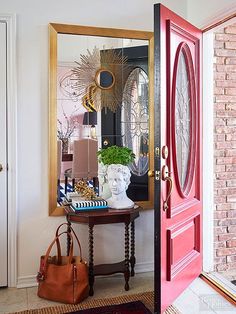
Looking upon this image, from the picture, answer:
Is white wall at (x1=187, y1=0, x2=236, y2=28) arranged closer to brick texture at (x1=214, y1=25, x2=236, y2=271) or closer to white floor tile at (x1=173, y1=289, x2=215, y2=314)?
brick texture at (x1=214, y1=25, x2=236, y2=271)

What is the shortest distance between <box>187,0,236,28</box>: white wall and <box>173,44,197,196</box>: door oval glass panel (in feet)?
1.09

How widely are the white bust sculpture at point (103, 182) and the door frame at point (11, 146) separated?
2.23ft

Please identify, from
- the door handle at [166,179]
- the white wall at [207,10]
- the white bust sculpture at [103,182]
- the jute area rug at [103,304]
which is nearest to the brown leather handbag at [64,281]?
the jute area rug at [103,304]

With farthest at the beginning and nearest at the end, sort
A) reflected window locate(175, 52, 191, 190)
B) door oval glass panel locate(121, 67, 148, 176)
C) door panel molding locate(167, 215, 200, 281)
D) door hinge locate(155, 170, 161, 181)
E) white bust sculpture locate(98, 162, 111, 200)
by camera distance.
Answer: door oval glass panel locate(121, 67, 148, 176) → white bust sculpture locate(98, 162, 111, 200) → reflected window locate(175, 52, 191, 190) → door panel molding locate(167, 215, 200, 281) → door hinge locate(155, 170, 161, 181)

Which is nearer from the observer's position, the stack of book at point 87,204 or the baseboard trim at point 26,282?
the stack of book at point 87,204

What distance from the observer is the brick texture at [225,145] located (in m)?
3.25

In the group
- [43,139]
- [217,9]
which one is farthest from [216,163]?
[43,139]

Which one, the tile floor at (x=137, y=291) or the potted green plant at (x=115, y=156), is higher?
the potted green plant at (x=115, y=156)

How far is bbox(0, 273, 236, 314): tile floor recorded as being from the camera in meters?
2.63

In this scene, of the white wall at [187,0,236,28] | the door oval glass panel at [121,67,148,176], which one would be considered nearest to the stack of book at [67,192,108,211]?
the door oval glass panel at [121,67,148,176]

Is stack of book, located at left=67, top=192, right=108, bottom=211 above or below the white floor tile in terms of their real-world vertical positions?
above

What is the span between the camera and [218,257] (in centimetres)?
334

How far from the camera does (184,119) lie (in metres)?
2.88

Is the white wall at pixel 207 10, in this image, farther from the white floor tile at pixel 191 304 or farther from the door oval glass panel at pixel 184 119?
the white floor tile at pixel 191 304
